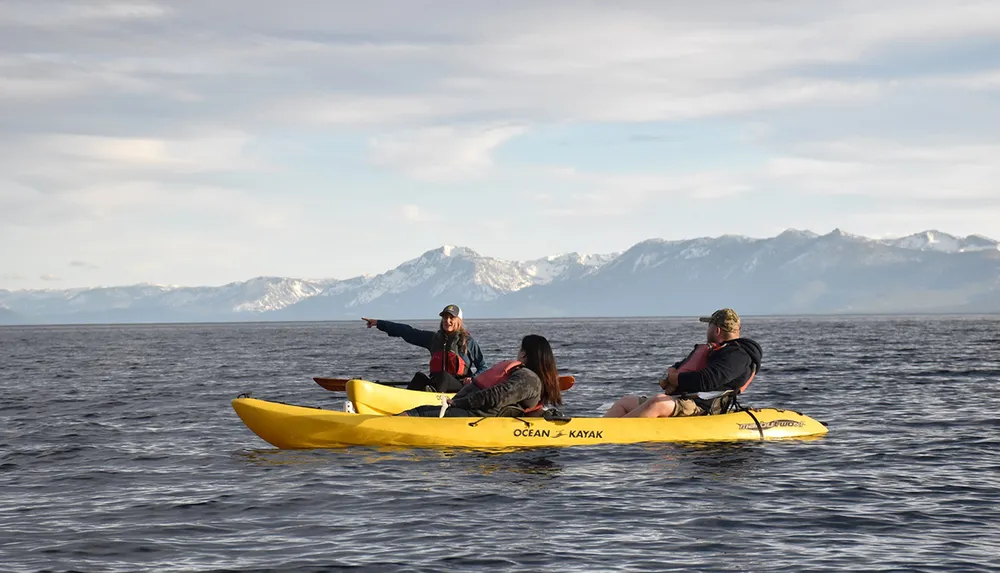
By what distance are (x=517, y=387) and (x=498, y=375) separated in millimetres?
374

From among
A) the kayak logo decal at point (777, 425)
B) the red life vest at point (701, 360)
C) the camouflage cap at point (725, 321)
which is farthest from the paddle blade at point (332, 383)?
→ the kayak logo decal at point (777, 425)

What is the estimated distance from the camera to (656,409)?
16000 mm

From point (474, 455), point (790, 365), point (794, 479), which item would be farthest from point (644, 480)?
point (790, 365)

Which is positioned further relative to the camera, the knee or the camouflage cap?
the knee

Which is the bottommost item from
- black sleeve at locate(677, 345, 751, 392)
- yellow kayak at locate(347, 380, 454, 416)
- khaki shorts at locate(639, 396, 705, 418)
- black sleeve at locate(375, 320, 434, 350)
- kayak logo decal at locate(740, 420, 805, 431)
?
kayak logo decal at locate(740, 420, 805, 431)

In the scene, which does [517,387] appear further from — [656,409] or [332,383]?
[332,383]

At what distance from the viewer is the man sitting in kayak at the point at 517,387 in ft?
48.5

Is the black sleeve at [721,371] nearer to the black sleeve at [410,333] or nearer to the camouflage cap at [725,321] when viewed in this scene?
the camouflage cap at [725,321]

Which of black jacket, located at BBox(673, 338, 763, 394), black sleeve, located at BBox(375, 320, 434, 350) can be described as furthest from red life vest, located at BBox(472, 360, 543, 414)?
black sleeve, located at BBox(375, 320, 434, 350)

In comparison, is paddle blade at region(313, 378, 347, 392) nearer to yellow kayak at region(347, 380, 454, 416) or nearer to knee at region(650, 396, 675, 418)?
yellow kayak at region(347, 380, 454, 416)

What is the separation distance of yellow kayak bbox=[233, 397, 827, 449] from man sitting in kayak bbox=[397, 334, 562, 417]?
23 centimetres

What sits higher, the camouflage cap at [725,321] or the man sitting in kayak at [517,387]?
the camouflage cap at [725,321]

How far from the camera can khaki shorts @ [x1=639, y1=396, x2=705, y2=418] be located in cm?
1617

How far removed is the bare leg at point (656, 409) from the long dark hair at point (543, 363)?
165 centimetres
